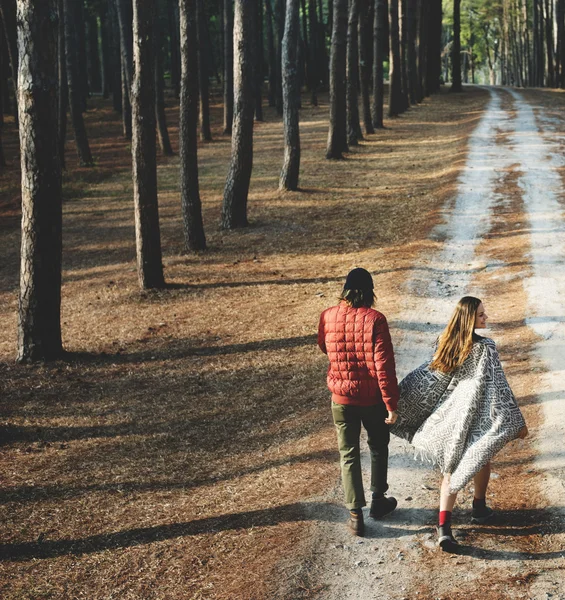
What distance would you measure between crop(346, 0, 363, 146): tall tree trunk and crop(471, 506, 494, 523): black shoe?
21.9 m

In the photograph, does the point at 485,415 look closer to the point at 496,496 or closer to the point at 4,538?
the point at 496,496

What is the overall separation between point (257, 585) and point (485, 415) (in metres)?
2.11

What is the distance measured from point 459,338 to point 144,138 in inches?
365

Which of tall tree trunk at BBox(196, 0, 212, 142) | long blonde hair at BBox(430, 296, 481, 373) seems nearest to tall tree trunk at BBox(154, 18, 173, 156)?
tall tree trunk at BBox(196, 0, 212, 142)

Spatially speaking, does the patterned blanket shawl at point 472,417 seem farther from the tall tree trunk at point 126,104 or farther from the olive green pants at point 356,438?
the tall tree trunk at point 126,104

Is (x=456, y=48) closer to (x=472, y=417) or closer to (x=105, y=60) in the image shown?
(x=105, y=60)

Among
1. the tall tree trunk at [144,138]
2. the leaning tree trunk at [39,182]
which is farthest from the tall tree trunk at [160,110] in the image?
the leaning tree trunk at [39,182]

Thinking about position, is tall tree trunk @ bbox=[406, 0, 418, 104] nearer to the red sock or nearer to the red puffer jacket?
the red puffer jacket

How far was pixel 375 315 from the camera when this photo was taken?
6.04 m

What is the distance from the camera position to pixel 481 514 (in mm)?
6367

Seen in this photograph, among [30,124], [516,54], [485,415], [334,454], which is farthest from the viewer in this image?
[516,54]

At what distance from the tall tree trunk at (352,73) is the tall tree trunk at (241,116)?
8.75 meters

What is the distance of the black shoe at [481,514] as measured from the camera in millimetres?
6367

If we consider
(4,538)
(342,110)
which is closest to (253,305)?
(4,538)
